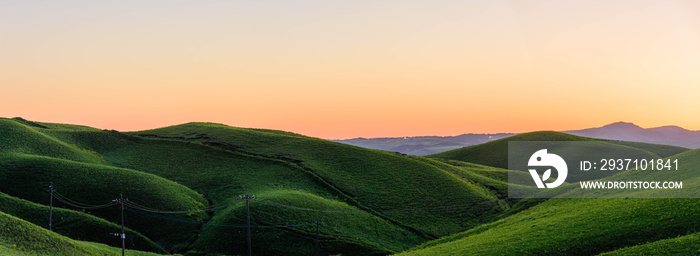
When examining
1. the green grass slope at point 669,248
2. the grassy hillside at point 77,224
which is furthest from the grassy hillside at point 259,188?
the green grass slope at point 669,248

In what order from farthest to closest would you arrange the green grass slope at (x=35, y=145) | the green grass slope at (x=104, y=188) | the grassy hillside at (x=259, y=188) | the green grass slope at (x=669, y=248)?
the green grass slope at (x=35, y=145)
the green grass slope at (x=104, y=188)
the grassy hillside at (x=259, y=188)
the green grass slope at (x=669, y=248)

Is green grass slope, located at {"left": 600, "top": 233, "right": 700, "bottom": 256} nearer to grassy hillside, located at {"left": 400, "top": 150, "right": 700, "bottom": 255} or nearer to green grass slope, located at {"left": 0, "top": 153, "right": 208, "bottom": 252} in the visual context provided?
grassy hillside, located at {"left": 400, "top": 150, "right": 700, "bottom": 255}

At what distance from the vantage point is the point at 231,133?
→ 177375mm

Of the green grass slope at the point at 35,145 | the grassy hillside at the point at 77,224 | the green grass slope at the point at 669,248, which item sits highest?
the green grass slope at the point at 35,145

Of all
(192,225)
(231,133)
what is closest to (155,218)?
(192,225)

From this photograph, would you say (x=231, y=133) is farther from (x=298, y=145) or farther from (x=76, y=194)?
(x=76, y=194)

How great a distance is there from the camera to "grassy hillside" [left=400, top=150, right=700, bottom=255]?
47.6 metres

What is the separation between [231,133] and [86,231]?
94.9 meters

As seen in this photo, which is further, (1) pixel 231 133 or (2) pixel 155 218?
(1) pixel 231 133

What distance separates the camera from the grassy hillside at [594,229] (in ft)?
156

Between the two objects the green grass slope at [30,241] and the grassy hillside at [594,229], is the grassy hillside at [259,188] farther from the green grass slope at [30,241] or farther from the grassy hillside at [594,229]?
the green grass slope at [30,241]

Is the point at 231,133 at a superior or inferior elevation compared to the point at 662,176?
superior

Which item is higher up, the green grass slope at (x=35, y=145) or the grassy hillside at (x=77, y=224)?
the green grass slope at (x=35, y=145)

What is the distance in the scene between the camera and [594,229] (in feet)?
172
